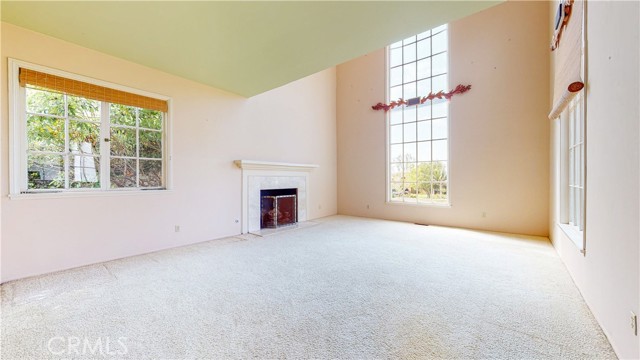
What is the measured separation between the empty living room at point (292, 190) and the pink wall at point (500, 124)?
0.12ft

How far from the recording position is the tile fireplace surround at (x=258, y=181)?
15.5 feet

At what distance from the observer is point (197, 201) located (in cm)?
409

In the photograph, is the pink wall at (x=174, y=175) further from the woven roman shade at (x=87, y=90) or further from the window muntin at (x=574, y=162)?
the window muntin at (x=574, y=162)

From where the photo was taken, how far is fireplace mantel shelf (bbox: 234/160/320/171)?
462cm

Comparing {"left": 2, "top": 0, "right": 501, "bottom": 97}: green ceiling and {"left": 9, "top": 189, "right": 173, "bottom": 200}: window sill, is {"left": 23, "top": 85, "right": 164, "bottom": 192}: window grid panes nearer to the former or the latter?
{"left": 9, "top": 189, "right": 173, "bottom": 200}: window sill

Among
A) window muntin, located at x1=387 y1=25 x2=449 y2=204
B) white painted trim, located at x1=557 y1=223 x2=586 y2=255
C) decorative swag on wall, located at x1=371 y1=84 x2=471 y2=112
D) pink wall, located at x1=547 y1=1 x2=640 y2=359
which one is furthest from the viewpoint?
window muntin, located at x1=387 y1=25 x2=449 y2=204

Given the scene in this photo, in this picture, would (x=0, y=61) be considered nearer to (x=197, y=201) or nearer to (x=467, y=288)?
(x=197, y=201)

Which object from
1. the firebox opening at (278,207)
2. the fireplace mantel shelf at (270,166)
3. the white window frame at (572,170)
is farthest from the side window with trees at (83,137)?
the white window frame at (572,170)

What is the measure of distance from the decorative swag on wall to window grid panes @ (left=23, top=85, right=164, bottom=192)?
15.8 ft

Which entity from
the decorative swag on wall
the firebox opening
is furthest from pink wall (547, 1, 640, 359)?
the firebox opening

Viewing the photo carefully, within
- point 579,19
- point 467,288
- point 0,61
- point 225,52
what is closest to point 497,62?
point 579,19

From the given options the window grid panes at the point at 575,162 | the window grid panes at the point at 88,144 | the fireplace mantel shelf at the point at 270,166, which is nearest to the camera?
the window grid panes at the point at 575,162

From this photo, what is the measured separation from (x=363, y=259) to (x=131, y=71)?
3.97m
